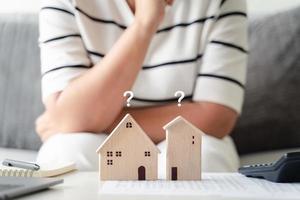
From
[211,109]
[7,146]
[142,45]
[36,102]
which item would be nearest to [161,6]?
[142,45]

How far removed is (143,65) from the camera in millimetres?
1207

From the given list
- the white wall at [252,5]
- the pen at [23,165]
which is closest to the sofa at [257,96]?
the white wall at [252,5]

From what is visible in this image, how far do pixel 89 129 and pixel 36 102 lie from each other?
389 mm

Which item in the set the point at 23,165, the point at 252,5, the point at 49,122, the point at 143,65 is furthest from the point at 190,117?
the point at 252,5

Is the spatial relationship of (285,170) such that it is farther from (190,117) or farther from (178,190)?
(190,117)

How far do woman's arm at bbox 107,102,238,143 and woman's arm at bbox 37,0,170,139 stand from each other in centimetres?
4

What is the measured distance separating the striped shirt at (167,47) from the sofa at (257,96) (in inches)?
9.4

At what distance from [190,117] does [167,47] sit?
A: 179 mm

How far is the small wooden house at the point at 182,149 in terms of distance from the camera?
2.22ft

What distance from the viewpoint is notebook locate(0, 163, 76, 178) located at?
691 mm

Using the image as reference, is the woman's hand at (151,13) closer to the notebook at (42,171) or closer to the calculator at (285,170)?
the notebook at (42,171)

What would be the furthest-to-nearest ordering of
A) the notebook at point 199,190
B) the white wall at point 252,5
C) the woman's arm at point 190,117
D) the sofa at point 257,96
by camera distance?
the white wall at point 252,5, the sofa at point 257,96, the woman's arm at point 190,117, the notebook at point 199,190

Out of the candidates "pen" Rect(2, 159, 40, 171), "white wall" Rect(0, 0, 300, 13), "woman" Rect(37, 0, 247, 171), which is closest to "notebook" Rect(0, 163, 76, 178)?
"pen" Rect(2, 159, 40, 171)

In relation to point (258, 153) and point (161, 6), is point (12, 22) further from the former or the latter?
point (258, 153)
